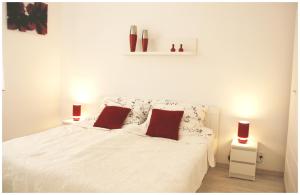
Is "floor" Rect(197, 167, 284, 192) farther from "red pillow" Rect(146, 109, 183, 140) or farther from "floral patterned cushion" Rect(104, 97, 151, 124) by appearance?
"floral patterned cushion" Rect(104, 97, 151, 124)

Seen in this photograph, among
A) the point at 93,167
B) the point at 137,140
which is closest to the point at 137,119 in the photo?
the point at 137,140

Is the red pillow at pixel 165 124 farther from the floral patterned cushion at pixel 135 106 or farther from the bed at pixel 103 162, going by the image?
the floral patterned cushion at pixel 135 106

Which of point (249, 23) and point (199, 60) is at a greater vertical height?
point (249, 23)

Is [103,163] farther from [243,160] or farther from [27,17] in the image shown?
[27,17]

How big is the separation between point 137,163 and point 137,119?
1.25 metres

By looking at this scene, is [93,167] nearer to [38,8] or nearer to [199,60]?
[199,60]

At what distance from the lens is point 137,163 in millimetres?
2080

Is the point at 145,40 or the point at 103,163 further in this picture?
the point at 145,40

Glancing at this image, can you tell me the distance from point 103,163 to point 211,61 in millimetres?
1971

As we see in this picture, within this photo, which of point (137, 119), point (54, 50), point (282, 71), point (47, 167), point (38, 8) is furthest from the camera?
point (54, 50)

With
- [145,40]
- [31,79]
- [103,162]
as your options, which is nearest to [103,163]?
[103,162]

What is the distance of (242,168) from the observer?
9.81 feet

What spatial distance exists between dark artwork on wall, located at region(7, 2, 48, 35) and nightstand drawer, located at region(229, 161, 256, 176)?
3.14 m

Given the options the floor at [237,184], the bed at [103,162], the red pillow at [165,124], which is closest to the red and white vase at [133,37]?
the red pillow at [165,124]
